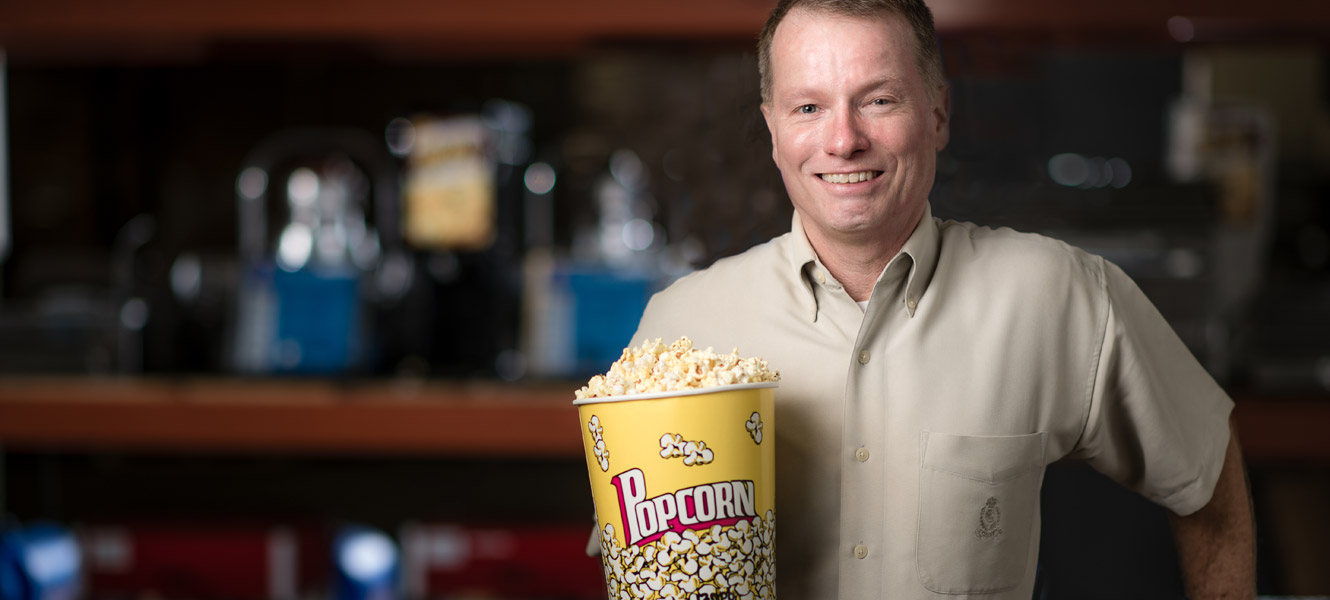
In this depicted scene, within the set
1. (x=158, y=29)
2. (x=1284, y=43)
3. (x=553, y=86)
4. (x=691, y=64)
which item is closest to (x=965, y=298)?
(x=691, y=64)

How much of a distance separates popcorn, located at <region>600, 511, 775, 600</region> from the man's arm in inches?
17.0

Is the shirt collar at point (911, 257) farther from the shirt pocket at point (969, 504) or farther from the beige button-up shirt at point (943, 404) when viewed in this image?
the shirt pocket at point (969, 504)

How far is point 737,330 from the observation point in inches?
37.3

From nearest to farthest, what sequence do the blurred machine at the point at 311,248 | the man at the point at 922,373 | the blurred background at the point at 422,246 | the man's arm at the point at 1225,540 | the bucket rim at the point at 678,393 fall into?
1. the bucket rim at the point at 678,393
2. the man at the point at 922,373
3. the man's arm at the point at 1225,540
4. the blurred background at the point at 422,246
5. the blurred machine at the point at 311,248

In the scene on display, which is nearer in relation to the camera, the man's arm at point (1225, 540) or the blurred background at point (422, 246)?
the man's arm at point (1225, 540)

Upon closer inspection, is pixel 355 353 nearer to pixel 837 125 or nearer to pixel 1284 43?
pixel 837 125

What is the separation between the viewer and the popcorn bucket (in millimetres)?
774

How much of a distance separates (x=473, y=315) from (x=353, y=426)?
411mm

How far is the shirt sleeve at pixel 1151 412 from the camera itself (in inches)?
36.4

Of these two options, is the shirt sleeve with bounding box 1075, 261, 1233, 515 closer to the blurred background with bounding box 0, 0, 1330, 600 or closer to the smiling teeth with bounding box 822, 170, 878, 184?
the smiling teeth with bounding box 822, 170, 878, 184

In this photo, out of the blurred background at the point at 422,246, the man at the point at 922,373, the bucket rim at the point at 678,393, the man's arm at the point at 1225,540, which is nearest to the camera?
the bucket rim at the point at 678,393

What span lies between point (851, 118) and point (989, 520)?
334 mm

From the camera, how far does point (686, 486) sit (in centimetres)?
78

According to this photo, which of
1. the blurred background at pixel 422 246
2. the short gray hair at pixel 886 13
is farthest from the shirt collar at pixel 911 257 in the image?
the blurred background at pixel 422 246
